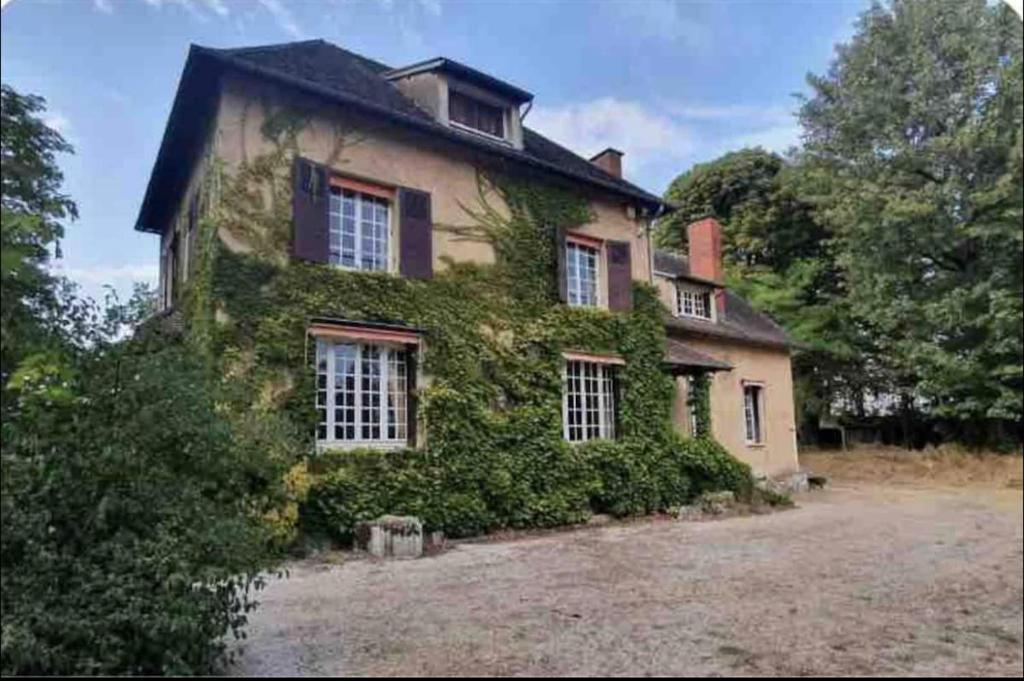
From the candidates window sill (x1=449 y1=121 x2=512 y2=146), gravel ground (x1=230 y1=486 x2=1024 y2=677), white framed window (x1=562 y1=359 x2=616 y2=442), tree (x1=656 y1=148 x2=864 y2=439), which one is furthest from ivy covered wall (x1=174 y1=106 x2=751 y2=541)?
tree (x1=656 y1=148 x2=864 y2=439)

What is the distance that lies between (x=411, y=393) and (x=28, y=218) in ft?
22.4

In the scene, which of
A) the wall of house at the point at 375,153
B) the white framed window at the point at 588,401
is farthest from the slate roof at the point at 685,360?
the wall of house at the point at 375,153

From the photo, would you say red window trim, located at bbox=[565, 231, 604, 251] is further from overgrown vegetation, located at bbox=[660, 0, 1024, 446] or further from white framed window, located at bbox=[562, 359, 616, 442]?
overgrown vegetation, located at bbox=[660, 0, 1024, 446]

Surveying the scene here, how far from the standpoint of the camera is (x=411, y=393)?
9922 mm

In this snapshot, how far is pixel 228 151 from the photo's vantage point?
8953 millimetres

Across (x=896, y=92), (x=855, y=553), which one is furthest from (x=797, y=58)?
(x=855, y=553)

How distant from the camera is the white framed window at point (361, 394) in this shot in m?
9.30

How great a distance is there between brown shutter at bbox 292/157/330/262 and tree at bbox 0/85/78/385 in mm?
5577

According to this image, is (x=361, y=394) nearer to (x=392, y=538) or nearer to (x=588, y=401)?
(x=392, y=538)

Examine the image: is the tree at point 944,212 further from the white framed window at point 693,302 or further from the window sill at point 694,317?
the white framed window at point 693,302

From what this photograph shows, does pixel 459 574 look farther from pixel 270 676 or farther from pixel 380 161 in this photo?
pixel 380 161

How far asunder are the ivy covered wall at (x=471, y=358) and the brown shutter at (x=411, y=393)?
5.2 inches

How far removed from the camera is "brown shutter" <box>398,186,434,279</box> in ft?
33.4

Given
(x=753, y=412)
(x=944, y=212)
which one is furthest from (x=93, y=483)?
(x=753, y=412)
